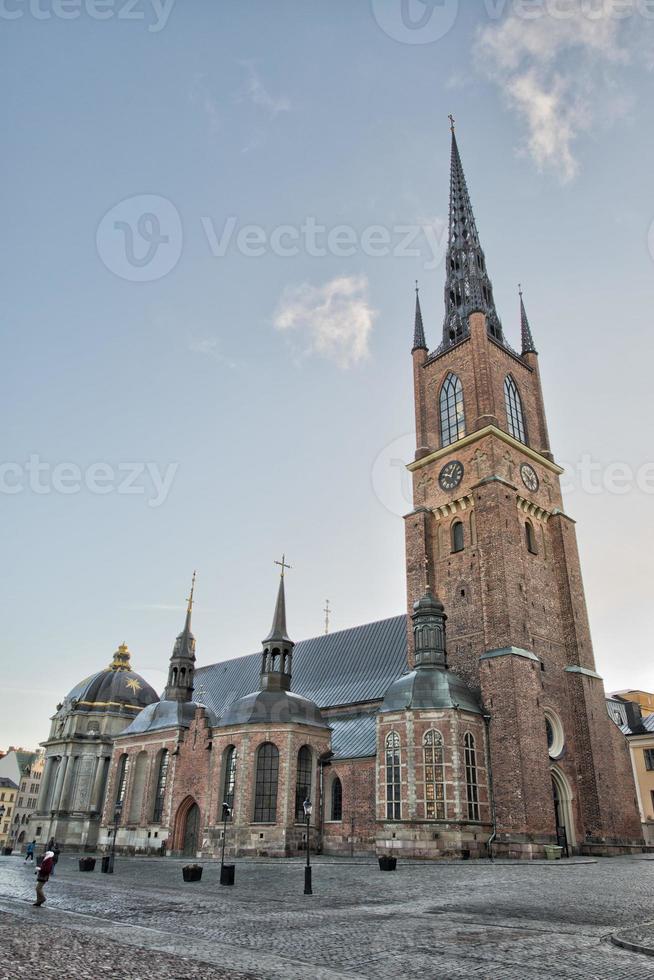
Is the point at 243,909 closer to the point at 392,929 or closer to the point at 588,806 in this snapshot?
the point at 392,929

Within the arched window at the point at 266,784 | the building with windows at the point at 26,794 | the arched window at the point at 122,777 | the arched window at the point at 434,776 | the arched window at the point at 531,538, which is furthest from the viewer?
the building with windows at the point at 26,794

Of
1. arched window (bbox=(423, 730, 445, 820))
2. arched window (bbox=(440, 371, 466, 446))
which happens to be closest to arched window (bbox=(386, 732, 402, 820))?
arched window (bbox=(423, 730, 445, 820))

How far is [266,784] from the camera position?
38688 mm

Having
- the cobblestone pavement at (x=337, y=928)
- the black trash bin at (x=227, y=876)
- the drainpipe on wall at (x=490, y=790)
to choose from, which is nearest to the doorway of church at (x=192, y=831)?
the drainpipe on wall at (x=490, y=790)

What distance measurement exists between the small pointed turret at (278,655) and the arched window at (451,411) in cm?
1621

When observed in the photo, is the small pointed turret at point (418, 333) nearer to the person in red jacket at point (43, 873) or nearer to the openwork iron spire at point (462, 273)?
the openwork iron spire at point (462, 273)

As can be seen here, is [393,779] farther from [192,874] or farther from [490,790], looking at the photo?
[192,874]

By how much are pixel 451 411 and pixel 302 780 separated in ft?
87.0

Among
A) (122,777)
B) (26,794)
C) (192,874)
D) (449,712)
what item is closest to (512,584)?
(449,712)

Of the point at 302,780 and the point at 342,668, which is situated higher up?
the point at 342,668

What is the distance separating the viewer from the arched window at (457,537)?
4328 centimetres

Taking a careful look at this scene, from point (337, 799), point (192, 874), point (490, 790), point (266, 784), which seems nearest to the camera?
point (192, 874)

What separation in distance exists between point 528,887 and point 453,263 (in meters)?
49.6

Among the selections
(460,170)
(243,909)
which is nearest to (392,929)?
(243,909)
